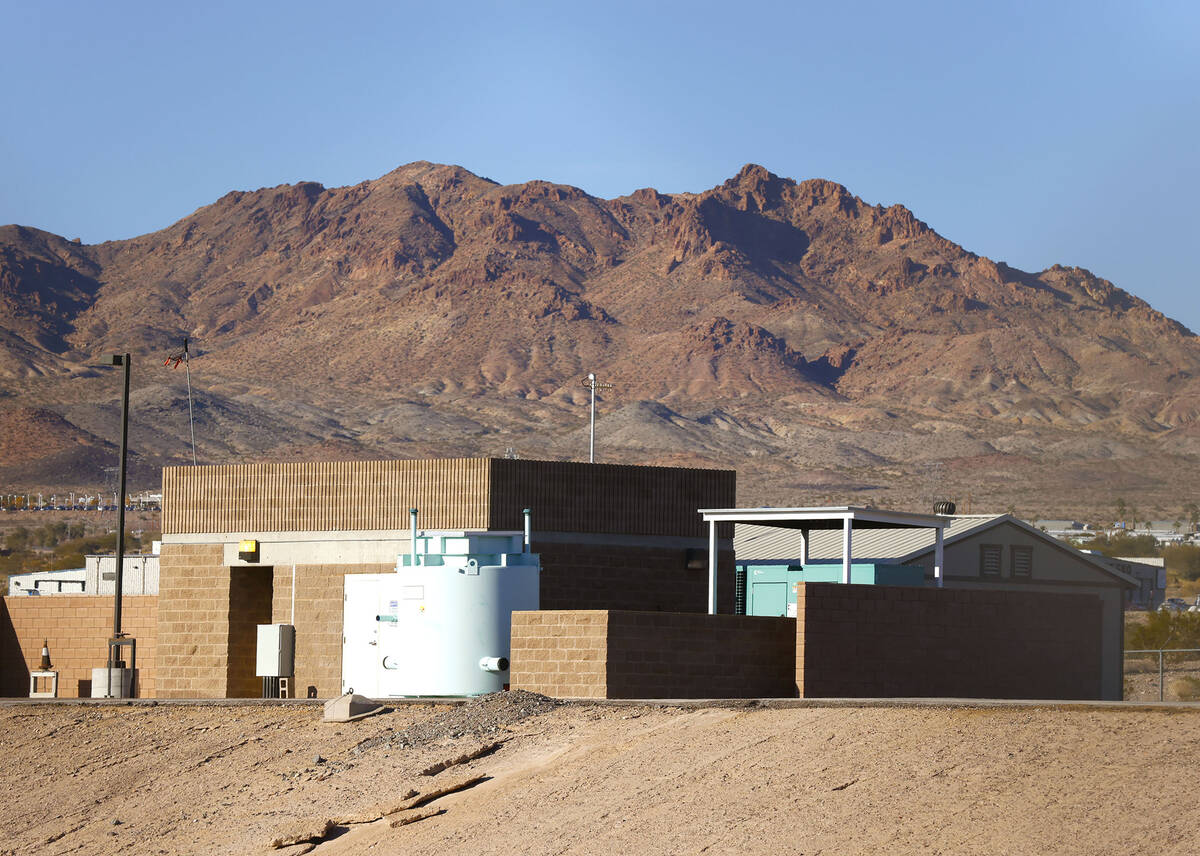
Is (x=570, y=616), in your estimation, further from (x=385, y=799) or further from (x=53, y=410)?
(x=53, y=410)

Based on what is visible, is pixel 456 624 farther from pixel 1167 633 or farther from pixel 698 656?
pixel 1167 633

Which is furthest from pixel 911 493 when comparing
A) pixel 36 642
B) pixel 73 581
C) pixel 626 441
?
pixel 36 642

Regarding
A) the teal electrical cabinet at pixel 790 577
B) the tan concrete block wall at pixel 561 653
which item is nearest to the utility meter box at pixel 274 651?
the tan concrete block wall at pixel 561 653

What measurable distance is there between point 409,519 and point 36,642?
12640 millimetres

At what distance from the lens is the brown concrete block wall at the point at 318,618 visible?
3127 cm

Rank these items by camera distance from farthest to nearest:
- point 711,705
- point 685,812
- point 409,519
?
point 409,519
point 711,705
point 685,812

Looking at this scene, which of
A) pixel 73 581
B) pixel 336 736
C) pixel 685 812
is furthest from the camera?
pixel 73 581

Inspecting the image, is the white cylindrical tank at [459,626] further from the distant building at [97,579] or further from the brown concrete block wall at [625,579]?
the distant building at [97,579]

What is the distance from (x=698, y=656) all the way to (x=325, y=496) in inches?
402

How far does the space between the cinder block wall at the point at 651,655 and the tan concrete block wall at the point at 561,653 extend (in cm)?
1

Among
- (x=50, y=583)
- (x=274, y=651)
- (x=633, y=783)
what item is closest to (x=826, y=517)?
(x=633, y=783)

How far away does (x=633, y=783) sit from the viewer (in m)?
17.9

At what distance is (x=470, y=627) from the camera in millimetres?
26062

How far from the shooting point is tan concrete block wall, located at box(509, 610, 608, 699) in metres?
23.9
